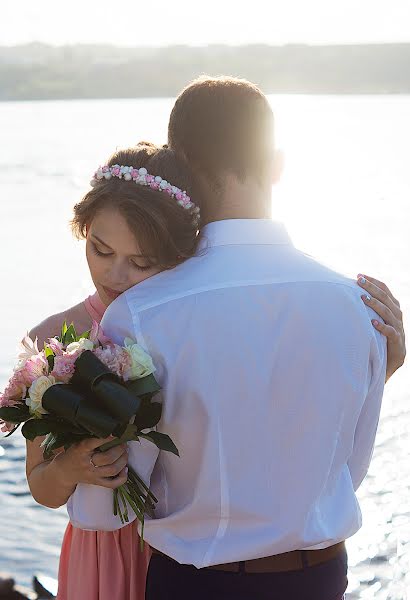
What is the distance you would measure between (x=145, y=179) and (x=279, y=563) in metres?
0.78

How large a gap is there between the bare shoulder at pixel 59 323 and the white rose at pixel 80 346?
0.63 meters

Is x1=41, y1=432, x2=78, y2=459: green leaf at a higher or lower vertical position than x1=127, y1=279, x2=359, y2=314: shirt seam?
lower

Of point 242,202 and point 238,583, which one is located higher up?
point 242,202

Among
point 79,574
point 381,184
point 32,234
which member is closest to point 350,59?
point 381,184

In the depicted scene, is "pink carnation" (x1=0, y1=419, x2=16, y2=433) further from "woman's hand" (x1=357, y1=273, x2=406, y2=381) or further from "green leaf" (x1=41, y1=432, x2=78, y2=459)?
"woman's hand" (x1=357, y1=273, x2=406, y2=381)

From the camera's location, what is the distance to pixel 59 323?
2.72 m

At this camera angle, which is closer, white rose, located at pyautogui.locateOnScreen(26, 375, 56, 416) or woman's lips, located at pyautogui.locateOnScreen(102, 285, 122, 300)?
white rose, located at pyautogui.locateOnScreen(26, 375, 56, 416)

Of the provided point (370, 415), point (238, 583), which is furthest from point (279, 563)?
point (370, 415)

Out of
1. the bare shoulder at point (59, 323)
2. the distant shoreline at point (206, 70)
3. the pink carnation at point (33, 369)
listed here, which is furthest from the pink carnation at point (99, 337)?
the distant shoreline at point (206, 70)

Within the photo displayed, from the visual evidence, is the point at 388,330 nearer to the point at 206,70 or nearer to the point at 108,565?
the point at 108,565

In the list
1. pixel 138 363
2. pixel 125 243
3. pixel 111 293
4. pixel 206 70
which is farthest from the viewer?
pixel 206 70

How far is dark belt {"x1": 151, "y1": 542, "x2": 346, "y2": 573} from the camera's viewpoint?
2.12 m

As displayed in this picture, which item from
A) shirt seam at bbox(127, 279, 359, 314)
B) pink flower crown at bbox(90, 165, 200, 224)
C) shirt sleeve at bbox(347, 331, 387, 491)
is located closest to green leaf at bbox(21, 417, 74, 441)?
shirt seam at bbox(127, 279, 359, 314)

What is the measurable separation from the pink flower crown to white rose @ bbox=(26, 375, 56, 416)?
42cm
